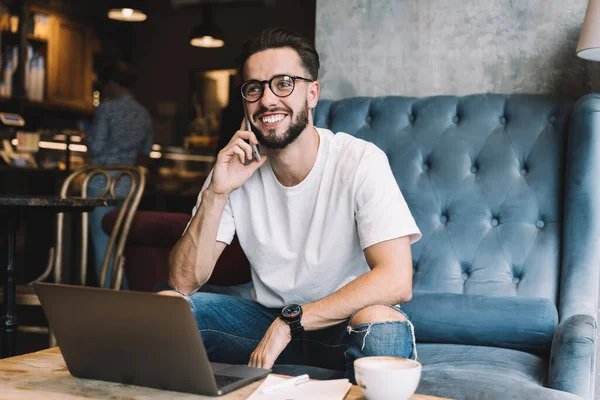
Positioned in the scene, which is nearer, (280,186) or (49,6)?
(280,186)

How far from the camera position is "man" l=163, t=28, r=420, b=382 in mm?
1749

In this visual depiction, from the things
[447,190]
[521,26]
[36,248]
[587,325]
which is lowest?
[36,248]

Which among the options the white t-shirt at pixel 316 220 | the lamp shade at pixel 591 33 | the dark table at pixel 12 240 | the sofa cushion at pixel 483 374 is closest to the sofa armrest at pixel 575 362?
the sofa cushion at pixel 483 374

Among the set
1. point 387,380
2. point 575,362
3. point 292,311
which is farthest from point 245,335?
point 387,380

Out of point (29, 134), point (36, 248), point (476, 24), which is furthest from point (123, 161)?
point (476, 24)

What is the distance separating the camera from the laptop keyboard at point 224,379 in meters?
1.11

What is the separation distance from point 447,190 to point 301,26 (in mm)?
5962

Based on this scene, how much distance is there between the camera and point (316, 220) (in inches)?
71.2

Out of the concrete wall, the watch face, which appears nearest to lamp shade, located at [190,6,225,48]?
the concrete wall

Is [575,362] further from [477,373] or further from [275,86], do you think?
[275,86]

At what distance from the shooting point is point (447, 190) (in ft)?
7.41

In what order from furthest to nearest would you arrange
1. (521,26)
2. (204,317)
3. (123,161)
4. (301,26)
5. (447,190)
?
(301,26), (123,161), (521,26), (447,190), (204,317)

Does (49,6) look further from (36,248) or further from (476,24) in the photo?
(476,24)

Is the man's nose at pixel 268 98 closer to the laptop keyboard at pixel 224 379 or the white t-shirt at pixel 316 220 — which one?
the white t-shirt at pixel 316 220
